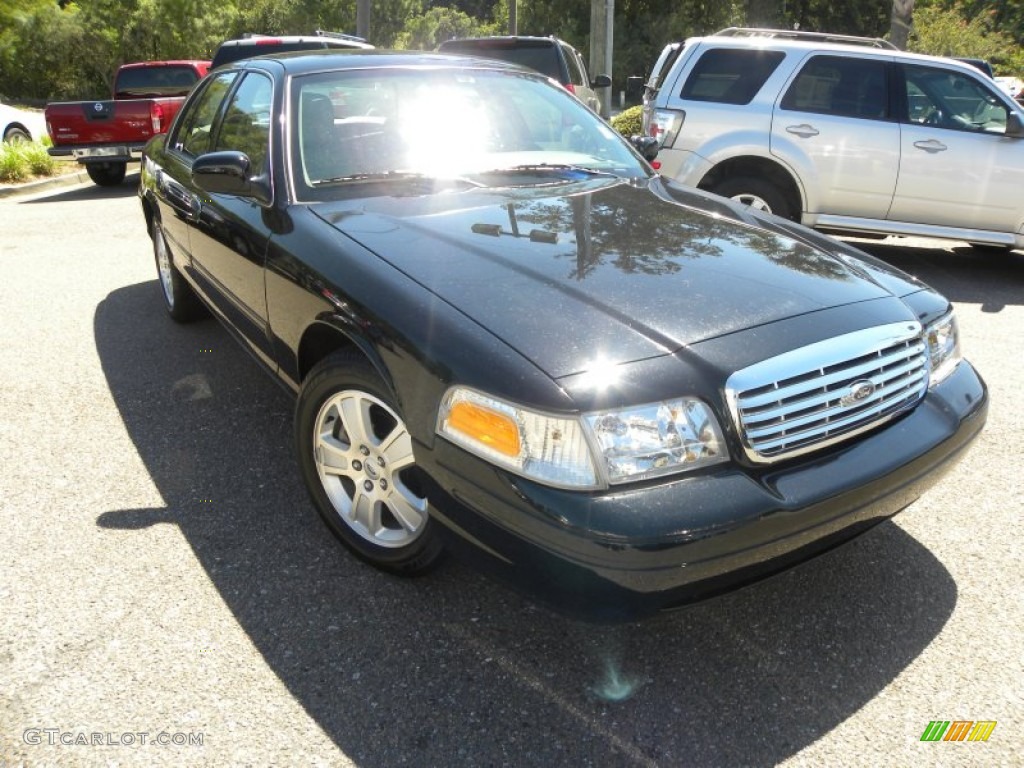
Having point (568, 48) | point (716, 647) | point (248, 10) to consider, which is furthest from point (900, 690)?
point (248, 10)

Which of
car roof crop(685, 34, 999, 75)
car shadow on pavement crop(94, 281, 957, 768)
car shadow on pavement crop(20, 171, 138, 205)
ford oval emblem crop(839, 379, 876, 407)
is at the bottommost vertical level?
car shadow on pavement crop(94, 281, 957, 768)

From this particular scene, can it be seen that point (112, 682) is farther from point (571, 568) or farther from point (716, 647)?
point (716, 647)

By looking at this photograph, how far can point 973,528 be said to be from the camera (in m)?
3.03

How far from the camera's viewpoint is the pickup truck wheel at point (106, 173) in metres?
11.8

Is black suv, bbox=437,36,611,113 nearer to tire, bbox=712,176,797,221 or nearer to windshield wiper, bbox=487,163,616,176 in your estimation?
tire, bbox=712,176,797,221

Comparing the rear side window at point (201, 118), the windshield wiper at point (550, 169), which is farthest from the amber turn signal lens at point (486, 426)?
the rear side window at point (201, 118)

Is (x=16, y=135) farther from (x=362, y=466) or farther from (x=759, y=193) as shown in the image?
(x=362, y=466)

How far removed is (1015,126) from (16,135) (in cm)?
1421

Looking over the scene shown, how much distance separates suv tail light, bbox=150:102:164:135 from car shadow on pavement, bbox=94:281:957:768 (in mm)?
9385

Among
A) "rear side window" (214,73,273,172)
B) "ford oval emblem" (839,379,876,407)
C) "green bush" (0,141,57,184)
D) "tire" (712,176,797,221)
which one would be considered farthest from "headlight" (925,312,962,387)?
"green bush" (0,141,57,184)

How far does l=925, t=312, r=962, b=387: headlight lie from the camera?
8.66ft

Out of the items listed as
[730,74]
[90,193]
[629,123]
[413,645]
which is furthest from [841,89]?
[90,193]

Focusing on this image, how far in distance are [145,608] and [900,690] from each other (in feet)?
7.49

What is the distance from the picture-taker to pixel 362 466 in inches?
105
